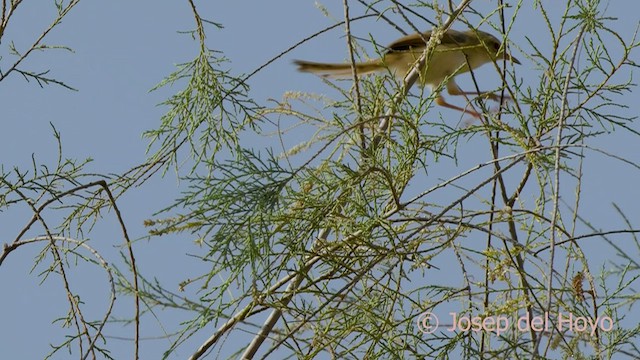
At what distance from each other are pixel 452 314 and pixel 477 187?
1.31 ft

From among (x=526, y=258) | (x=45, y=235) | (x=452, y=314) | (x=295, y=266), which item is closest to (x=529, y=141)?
(x=526, y=258)

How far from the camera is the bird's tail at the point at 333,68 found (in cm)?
311

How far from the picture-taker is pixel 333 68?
3.12 m

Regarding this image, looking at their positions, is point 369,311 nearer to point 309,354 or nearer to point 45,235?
point 309,354

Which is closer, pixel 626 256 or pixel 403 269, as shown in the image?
pixel 403 269

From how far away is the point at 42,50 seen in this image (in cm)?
207

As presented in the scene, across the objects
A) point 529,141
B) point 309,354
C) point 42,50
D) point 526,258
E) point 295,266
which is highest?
point 42,50

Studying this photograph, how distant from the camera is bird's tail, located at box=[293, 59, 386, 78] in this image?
10.2 ft

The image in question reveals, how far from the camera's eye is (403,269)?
1945 mm

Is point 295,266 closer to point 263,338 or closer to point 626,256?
point 263,338

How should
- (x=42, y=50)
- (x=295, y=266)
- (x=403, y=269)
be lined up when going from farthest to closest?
1. (x=42, y=50)
2. (x=403, y=269)
3. (x=295, y=266)

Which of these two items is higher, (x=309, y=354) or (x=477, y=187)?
(x=477, y=187)

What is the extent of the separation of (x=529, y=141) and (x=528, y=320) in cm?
35

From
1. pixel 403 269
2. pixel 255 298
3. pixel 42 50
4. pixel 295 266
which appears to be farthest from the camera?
pixel 42 50
